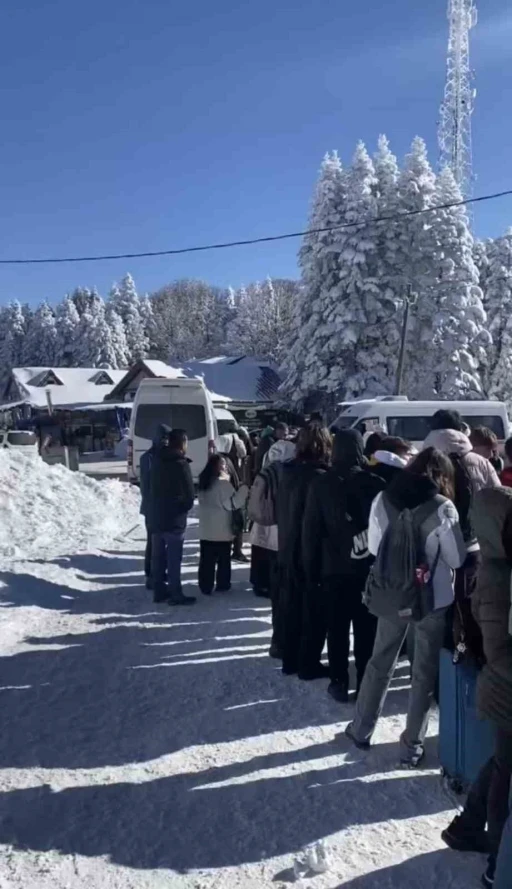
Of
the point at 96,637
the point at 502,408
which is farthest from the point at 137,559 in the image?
the point at 502,408

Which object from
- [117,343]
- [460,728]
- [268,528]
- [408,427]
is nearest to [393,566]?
[460,728]

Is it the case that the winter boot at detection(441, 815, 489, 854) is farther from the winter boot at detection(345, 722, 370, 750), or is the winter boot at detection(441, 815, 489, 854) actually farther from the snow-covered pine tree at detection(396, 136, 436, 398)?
the snow-covered pine tree at detection(396, 136, 436, 398)

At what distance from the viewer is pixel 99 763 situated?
4.31 meters

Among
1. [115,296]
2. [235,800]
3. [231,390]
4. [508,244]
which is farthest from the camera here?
[115,296]

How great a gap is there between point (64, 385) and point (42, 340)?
102ft

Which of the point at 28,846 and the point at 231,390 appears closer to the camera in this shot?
the point at 28,846

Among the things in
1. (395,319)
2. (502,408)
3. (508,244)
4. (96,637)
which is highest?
(508,244)

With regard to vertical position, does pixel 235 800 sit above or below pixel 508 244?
below

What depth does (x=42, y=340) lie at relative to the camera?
83.4 meters

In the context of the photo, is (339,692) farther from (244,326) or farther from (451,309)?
(244,326)

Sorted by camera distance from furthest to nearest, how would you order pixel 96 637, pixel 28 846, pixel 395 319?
pixel 395 319 < pixel 96 637 < pixel 28 846

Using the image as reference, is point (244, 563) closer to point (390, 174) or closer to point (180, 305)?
point (390, 174)

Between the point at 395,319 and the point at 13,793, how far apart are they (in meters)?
31.5

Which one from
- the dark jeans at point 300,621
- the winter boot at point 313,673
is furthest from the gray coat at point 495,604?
the winter boot at point 313,673
